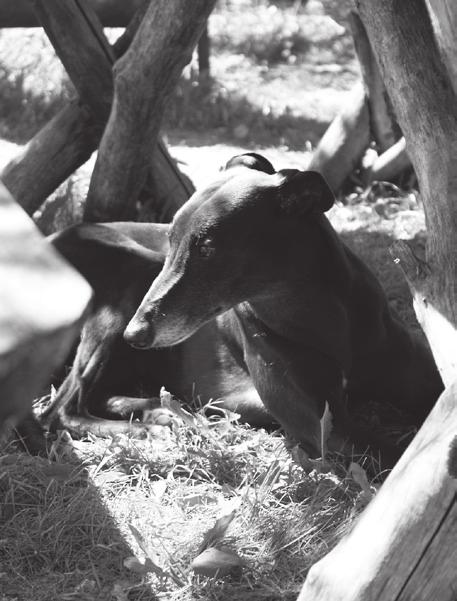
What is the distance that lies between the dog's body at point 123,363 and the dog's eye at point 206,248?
38.8 inches

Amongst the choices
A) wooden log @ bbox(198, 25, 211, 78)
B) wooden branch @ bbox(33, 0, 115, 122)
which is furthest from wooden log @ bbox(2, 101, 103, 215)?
wooden log @ bbox(198, 25, 211, 78)

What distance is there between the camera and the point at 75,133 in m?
6.03

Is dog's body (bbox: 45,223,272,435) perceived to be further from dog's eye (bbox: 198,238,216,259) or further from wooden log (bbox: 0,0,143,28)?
wooden log (bbox: 0,0,143,28)

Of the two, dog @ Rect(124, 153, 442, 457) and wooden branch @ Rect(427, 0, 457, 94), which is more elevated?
wooden branch @ Rect(427, 0, 457, 94)

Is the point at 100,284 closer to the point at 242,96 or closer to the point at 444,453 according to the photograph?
the point at 444,453

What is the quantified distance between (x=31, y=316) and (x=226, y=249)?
256cm

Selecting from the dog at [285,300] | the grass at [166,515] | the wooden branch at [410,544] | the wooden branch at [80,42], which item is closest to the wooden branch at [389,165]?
the wooden branch at [80,42]

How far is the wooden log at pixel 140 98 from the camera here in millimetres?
5156

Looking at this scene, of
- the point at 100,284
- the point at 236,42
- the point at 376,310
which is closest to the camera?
the point at 376,310

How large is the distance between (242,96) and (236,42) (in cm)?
277

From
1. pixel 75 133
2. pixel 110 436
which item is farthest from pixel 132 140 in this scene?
pixel 110 436

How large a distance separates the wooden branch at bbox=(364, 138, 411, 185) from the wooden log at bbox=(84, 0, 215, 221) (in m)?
2.27

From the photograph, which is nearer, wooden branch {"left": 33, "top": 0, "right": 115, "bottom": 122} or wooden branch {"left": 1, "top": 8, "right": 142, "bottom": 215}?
wooden branch {"left": 33, "top": 0, "right": 115, "bottom": 122}

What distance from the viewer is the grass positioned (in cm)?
343
